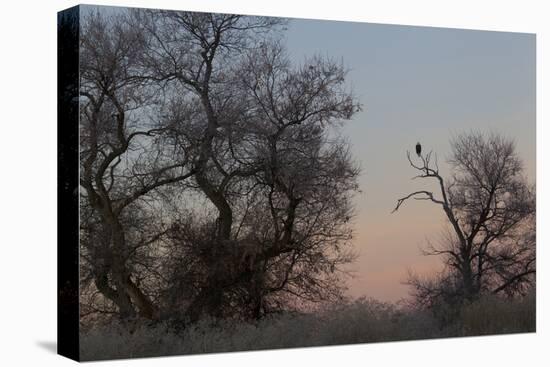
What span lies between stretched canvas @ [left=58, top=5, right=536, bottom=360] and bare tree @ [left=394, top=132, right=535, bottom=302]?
2 centimetres

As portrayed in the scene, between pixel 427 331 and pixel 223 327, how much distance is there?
7.42 feet

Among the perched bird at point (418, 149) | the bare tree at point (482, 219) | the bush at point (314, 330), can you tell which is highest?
the perched bird at point (418, 149)

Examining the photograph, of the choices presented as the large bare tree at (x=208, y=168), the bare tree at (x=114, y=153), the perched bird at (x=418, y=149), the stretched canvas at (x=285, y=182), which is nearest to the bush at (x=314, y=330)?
the stretched canvas at (x=285, y=182)

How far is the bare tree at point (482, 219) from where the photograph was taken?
13.1m

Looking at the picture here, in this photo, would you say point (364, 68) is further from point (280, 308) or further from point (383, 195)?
point (280, 308)

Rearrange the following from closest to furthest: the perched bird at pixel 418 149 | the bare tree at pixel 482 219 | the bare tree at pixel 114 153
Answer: the bare tree at pixel 114 153, the perched bird at pixel 418 149, the bare tree at pixel 482 219

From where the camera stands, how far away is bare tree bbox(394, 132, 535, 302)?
13.1 m

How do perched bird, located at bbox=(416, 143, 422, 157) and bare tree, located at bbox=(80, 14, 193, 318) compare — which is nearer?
bare tree, located at bbox=(80, 14, 193, 318)

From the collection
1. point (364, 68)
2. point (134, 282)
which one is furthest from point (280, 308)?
point (364, 68)

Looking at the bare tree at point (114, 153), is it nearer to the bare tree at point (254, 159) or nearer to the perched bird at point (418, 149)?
the bare tree at point (254, 159)

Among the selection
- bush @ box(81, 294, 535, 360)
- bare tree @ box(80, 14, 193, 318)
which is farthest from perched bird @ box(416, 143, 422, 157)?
bare tree @ box(80, 14, 193, 318)

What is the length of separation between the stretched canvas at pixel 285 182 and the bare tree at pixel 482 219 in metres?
0.02

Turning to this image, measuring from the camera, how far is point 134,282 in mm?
11609

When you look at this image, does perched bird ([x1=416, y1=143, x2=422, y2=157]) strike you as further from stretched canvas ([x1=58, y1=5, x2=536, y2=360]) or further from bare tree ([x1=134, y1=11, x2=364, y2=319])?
bare tree ([x1=134, y1=11, x2=364, y2=319])
